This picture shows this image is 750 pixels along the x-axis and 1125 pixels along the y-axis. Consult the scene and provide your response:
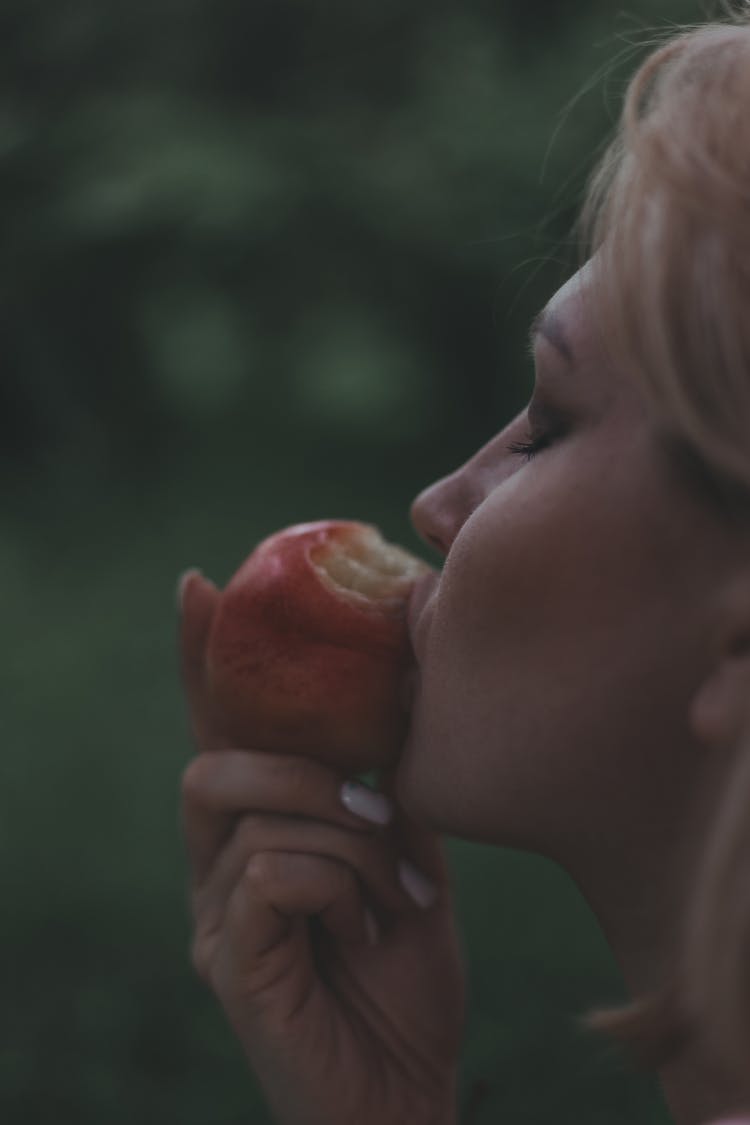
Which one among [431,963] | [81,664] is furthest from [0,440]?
[431,963]

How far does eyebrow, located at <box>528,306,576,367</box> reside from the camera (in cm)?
65

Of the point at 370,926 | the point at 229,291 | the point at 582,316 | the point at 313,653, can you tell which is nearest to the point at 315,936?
the point at 370,926

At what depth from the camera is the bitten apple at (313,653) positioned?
0.79m

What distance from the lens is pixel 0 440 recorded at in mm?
1299

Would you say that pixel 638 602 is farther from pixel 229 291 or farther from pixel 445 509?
pixel 229 291

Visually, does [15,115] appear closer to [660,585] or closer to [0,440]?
[0,440]

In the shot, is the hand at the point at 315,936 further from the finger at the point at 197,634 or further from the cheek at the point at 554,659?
the cheek at the point at 554,659

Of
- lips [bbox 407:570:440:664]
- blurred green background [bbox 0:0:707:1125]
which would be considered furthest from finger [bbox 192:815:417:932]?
blurred green background [bbox 0:0:707:1125]

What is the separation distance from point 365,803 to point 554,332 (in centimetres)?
35

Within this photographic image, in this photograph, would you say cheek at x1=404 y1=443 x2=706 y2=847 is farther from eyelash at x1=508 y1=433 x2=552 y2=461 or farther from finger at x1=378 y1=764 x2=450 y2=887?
finger at x1=378 y1=764 x2=450 y2=887

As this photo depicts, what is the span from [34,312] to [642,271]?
2.88 ft

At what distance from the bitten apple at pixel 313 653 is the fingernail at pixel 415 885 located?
131 millimetres

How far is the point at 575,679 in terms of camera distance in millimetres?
625

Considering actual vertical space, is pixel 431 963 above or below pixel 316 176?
below
